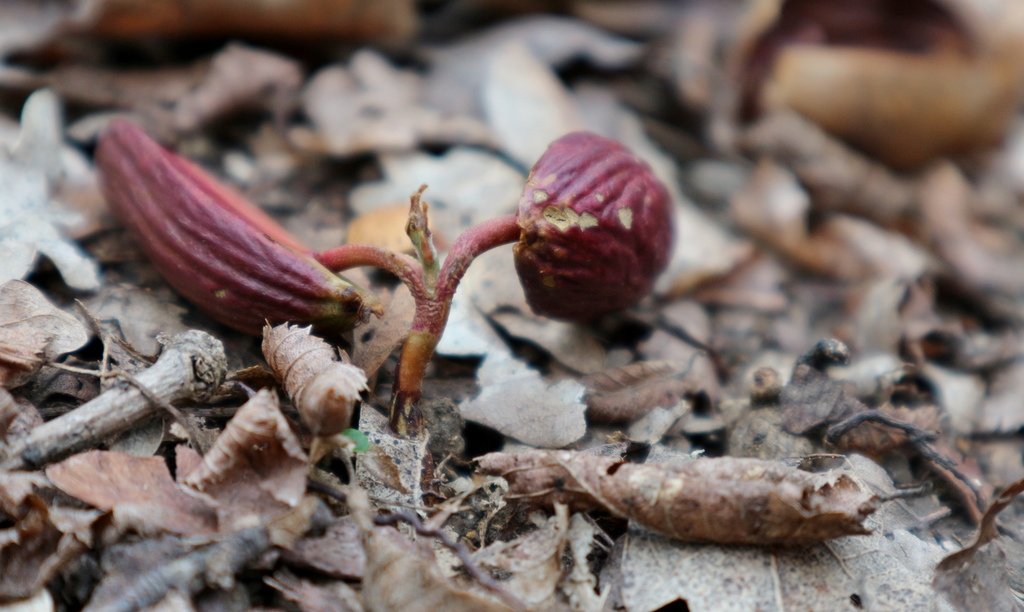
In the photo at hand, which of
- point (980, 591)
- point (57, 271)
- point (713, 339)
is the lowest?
point (713, 339)

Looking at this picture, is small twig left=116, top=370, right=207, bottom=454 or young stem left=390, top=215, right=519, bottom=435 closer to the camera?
small twig left=116, top=370, right=207, bottom=454

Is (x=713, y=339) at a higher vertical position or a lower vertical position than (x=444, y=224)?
lower

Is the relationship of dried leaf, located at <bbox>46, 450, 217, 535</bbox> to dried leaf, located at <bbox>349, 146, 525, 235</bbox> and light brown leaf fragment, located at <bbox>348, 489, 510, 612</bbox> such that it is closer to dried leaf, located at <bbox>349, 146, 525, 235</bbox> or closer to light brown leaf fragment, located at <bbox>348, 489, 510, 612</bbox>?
light brown leaf fragment, located at <bbox>348, 489, 510, 612</bbox>

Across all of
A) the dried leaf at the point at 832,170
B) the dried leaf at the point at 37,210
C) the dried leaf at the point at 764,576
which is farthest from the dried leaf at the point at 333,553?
the dried leaf at the point at 832,170

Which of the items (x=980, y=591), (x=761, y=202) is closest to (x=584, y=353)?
(x=980, y=591)

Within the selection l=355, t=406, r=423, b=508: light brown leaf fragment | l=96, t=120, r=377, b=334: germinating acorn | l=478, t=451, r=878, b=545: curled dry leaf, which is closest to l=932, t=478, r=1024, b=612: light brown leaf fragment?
l=478, t=451, r=878, b=545: curled dry leaf

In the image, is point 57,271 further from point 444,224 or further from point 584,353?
point 584,353

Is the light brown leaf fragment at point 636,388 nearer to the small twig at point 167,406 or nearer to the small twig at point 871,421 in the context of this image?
the small twig at point 871,421
